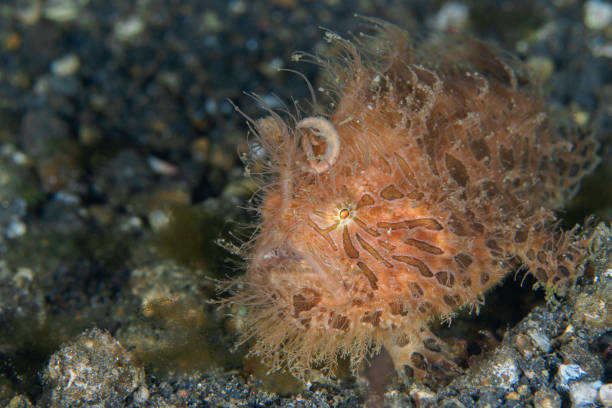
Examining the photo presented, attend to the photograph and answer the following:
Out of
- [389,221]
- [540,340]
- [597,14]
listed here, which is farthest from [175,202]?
[597,14]

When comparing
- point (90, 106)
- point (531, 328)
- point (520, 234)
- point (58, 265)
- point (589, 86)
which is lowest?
point (58, 265)

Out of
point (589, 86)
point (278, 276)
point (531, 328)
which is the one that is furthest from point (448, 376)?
point (589, 86)

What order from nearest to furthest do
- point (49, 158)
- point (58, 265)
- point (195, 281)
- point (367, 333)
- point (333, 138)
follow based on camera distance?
point (333, 138) → point (367, 333) → point (195, 281) → point (58, 265) → point (49, 158)

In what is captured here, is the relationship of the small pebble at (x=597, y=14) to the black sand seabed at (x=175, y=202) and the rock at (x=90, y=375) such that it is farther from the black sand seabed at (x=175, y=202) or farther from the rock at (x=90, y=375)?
the rock at (x=90, y=375)

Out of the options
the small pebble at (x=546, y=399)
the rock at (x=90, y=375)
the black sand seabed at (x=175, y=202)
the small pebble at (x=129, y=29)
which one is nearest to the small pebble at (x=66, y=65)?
the black sand seabed at (x=175, y=202)

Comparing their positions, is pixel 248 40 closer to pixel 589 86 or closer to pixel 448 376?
pixel 589 86
